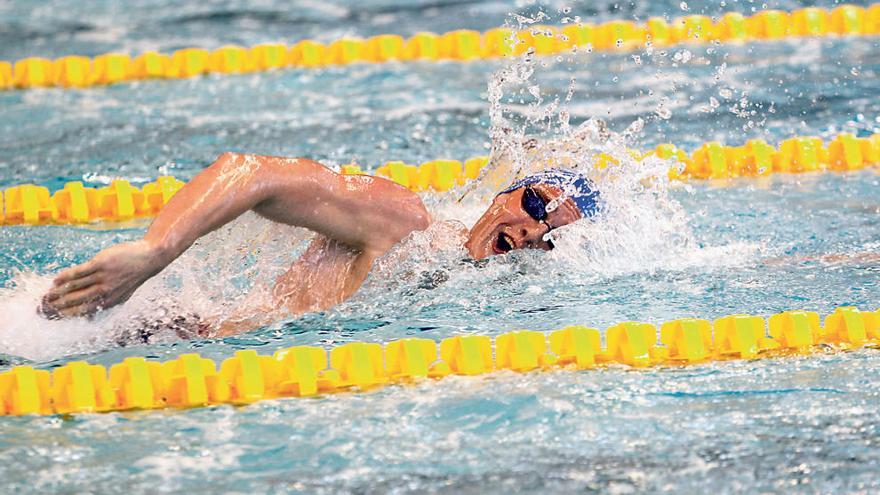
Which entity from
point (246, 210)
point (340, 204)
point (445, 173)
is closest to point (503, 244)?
point (340, 204)

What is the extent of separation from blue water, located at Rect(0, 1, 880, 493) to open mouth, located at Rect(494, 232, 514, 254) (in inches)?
1.3

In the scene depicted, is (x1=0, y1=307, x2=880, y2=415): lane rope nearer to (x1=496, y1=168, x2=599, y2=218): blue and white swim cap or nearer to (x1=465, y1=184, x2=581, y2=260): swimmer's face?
(x1=465, y1=184, x2=581, y2=260): swimmer's face

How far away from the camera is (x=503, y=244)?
140 inches

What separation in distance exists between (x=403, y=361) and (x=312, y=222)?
1.46ft

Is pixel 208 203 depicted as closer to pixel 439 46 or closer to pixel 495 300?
pixel 495 300

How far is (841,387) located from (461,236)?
3.77 feet

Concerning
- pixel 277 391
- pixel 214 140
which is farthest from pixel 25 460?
pixel 214 140

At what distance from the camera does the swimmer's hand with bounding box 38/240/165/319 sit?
8.95 feet

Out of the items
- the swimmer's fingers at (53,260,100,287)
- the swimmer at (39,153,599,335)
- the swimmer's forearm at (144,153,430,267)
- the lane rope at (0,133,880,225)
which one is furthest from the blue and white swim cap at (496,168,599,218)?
the swimmer's fingers at (53,260,100,287)

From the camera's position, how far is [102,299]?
277cm

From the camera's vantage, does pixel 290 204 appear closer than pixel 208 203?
No

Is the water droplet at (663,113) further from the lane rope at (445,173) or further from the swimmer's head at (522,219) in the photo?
the swimmer's head at (522,219)

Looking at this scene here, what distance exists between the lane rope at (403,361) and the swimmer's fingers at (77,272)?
0.75ft

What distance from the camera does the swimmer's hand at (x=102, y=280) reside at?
2727mm
